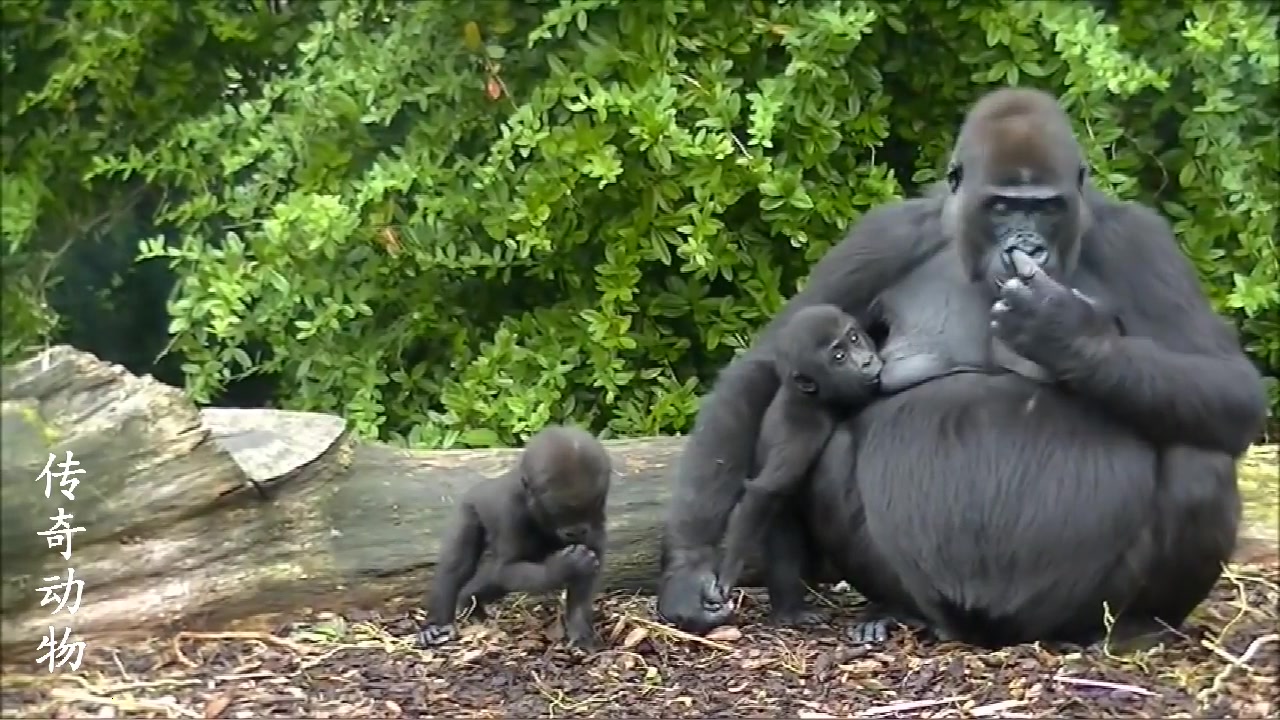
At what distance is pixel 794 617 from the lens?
3.96 metres

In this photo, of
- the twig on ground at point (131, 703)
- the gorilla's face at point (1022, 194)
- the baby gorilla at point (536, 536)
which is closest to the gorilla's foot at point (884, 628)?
the baby gorilla at point (536, 536)

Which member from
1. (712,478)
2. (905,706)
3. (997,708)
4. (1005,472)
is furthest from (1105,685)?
(712,478)

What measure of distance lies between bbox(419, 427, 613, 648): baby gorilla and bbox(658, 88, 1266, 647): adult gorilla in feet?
1.17

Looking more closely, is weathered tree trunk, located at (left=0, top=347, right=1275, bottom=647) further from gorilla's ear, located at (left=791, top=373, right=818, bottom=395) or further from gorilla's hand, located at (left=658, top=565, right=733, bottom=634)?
gorilla's ear, located at (left=791, top=373, right=818, bottom=395)

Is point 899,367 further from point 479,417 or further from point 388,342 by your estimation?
point 388,342

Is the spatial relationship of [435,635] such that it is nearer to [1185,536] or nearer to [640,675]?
[640,675]

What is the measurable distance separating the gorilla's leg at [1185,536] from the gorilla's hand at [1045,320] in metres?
0.33

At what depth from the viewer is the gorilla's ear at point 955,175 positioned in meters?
3.77

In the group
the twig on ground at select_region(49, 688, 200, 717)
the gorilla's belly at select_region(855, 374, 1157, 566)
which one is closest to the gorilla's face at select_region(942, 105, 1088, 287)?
the gorilla's belly at select_region(855, 374, 1157, 566)

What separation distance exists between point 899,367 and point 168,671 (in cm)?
169

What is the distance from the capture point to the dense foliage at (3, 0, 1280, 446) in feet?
Answer: 17.1

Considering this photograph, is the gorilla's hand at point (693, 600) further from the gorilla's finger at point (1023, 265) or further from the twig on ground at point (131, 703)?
the twig on ground at point (131, 703)

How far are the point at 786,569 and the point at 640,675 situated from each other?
0.57 meters

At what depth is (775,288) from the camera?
545cm
